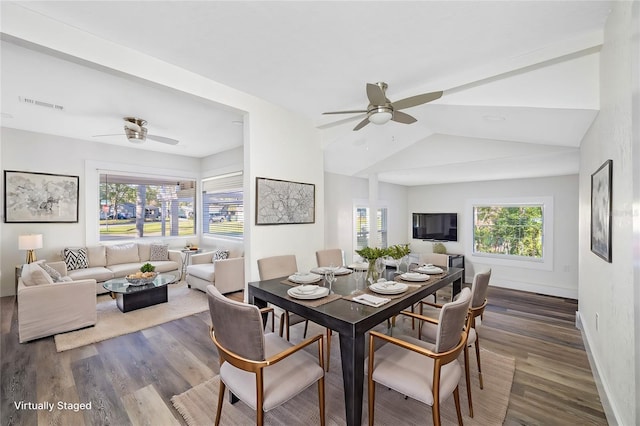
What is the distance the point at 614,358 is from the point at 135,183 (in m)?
7.33

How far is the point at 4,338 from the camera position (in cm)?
300

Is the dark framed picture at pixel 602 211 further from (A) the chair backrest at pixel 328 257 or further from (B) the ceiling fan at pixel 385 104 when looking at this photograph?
(A) the chair backrest at pixel 328 257

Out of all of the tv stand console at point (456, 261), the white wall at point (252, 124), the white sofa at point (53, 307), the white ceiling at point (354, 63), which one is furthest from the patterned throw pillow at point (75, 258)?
the tv stand console at point (456, 261)

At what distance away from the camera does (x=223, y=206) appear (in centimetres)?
617

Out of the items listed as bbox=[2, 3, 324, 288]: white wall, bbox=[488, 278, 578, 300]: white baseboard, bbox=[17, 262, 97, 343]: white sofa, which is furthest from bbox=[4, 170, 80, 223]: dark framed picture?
bbox=[488, 278, 578, 300]: white baseboard

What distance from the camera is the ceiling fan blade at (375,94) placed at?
6.79 feet

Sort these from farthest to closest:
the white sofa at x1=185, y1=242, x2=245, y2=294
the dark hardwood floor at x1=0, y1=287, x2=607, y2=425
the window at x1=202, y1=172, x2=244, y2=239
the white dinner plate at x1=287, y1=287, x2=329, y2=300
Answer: the window at x1=202, y1=172, x2=244, y2=239 < the white sofa at x1=185, y1=242, x2=245, y2=294 < the white dinner plate at x1=287, y1=287, x2=329, y2=300 < the dark hardwood floor at x1=0, y1=287, x2=607, y2=425

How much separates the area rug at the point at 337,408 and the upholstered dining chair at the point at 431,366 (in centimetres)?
31

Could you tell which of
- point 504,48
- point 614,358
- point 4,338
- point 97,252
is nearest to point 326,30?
point 504,48

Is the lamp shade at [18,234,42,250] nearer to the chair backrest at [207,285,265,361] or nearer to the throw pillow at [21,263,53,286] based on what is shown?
the throw pillow at [21,263,53,286]

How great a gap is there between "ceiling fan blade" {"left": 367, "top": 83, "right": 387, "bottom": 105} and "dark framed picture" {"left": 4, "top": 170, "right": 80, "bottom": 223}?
554cm

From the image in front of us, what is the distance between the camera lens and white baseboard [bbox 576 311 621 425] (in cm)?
181

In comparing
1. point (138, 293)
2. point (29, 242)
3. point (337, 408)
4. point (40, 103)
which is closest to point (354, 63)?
point (337, 408)

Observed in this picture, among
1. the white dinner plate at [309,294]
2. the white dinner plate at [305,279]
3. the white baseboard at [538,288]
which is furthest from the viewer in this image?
the white baseboard at [538,288]
